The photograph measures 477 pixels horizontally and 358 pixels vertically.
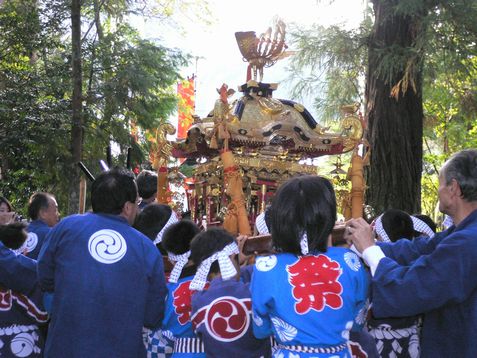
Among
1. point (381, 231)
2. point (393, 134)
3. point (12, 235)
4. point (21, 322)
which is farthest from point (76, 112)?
point (381, 231)

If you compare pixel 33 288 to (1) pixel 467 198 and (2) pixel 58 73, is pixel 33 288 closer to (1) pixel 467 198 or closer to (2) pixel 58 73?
(1) pixel 467 198

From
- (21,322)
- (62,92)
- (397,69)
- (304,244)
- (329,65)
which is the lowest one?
(21,322)

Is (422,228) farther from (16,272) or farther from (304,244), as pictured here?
(16,272)

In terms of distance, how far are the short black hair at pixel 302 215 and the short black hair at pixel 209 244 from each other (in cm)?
65

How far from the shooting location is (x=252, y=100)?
20.7 feet

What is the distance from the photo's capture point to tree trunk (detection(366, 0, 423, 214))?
774cm

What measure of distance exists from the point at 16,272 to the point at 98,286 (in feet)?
3.52

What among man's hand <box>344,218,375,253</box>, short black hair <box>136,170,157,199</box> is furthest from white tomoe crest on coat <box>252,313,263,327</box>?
short black hair <box>136,170,157,199</box>

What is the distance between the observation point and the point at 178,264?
3475mm

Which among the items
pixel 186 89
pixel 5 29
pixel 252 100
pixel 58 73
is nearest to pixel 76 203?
pixel 58 73

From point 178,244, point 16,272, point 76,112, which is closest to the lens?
point 178,244

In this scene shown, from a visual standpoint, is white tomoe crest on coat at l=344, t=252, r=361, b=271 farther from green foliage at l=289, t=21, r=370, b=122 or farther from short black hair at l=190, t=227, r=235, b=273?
green foliage at l=289, t=21, r=370, b=122

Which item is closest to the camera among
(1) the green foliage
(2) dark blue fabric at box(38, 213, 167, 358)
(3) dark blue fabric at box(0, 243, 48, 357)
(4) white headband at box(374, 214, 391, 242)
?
(2) dark blue fabric at box(38, 213, 167, 358)

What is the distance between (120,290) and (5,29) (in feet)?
30.1
